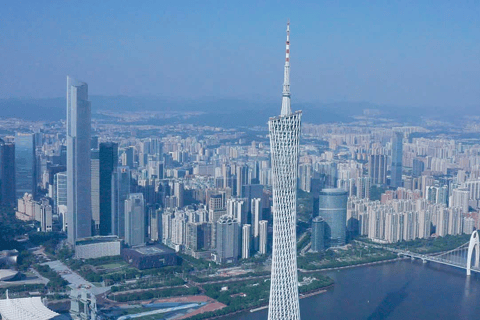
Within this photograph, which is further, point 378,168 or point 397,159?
point 397,159

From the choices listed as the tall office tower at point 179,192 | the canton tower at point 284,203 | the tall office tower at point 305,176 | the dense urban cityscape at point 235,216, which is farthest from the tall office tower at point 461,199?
the canton tower at point 284,203

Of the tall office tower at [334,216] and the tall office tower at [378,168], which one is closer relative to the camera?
the tall office tower at [334,216]

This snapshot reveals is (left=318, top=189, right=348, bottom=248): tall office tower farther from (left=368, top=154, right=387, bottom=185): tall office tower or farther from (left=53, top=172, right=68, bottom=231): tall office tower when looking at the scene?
(left=53, top=172, right=68, bottom=231): tall office tower

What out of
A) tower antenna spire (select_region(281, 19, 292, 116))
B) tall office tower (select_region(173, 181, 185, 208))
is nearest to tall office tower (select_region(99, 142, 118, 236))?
tall office tower (select_region(173, 181, 185, 208))

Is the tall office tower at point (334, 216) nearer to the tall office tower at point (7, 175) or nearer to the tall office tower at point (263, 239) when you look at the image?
the tall office tower at point (263, 239)

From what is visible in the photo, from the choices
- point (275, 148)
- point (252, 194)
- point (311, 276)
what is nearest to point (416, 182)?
point (252, 194)

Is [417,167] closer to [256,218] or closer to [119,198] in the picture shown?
[256,218]

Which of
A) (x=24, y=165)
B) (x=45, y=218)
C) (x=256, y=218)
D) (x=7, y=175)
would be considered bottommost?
(x=45, y=218)

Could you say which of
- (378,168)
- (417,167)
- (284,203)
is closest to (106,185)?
(284,203)
